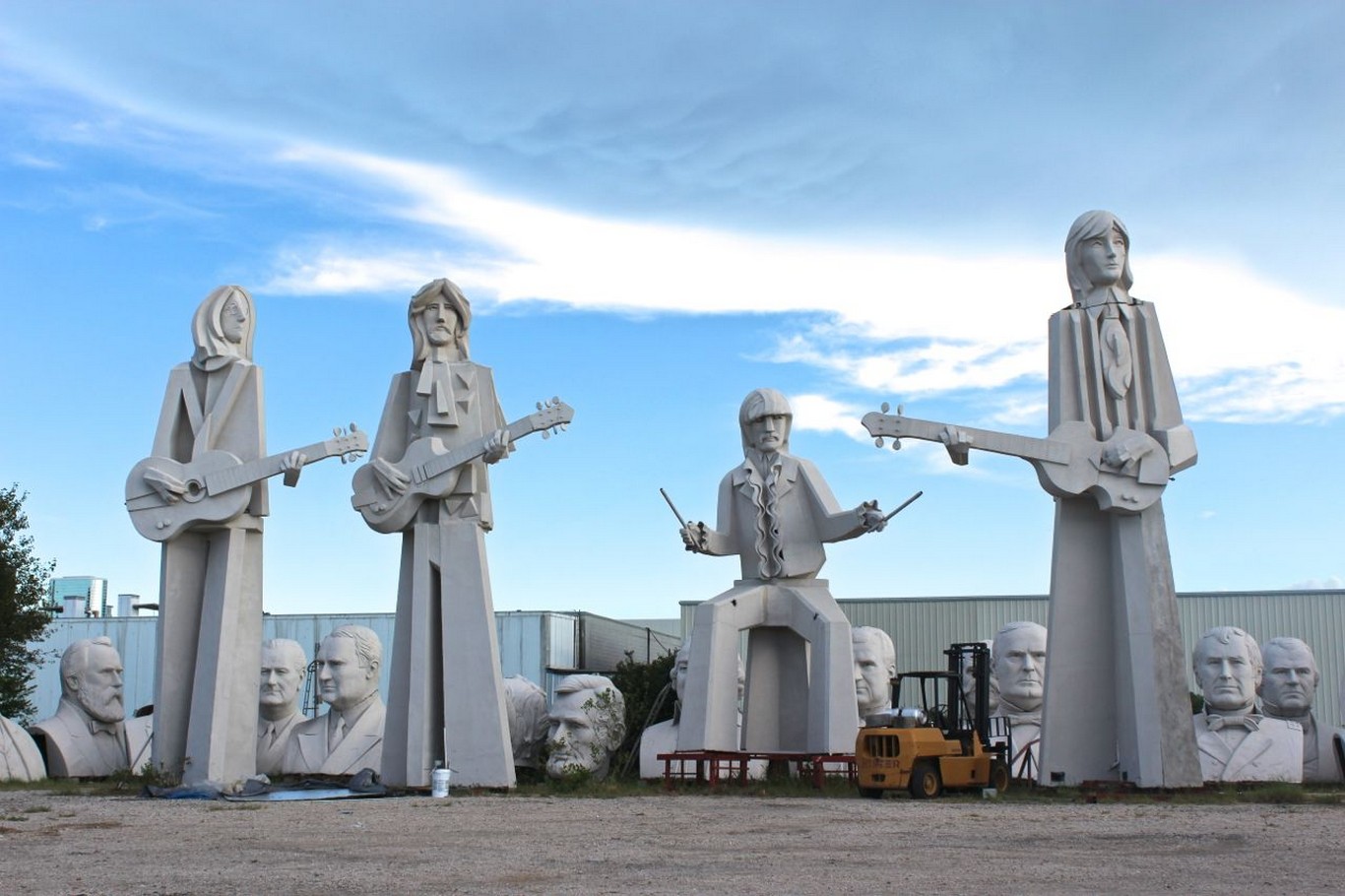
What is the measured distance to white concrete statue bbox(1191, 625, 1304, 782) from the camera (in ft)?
48.6

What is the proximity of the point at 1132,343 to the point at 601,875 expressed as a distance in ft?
26.7

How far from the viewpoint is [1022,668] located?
1694cm

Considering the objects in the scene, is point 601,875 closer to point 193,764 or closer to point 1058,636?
point 1058,636

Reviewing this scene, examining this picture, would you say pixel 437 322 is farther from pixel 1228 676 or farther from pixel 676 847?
pixel 1228 676

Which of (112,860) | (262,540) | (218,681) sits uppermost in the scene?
(262,540)

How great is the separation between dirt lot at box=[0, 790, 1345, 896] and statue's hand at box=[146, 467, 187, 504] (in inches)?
132

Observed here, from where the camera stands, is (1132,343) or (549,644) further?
(549,644)

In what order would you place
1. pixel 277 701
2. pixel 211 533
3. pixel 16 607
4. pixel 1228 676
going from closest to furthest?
pixel 1228 676 < pixel 211 533 < pixel 277 701 < pixel 16 607

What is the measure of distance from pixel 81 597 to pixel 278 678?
2459 cm

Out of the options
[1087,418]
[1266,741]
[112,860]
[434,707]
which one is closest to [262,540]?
[434,707]

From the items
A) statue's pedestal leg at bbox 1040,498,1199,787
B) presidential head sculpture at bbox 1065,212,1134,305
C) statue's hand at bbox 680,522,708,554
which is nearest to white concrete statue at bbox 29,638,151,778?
statue's hand at bbox 680,522,708,554

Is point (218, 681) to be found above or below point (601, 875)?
above

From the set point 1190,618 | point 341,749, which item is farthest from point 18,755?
point 1190,618

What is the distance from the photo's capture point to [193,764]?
1492 cm
